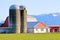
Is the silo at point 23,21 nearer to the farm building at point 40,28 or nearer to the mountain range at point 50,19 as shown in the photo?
the farm building at point 40,28

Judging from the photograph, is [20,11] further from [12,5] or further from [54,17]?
[54,17]

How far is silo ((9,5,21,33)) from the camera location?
5625 cm

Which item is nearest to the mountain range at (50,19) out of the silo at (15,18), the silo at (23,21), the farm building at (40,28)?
the farm building at (40,28)

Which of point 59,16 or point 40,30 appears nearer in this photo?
point 40,30

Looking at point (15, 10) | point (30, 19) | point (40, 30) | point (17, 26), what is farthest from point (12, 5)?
point (30, 19)

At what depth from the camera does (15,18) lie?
56.5 metres

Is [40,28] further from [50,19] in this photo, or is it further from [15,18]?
[50,19]

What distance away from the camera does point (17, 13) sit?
2249 inches

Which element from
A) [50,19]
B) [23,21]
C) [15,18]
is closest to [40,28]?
[23,21]

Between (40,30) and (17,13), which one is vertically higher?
(17,13)

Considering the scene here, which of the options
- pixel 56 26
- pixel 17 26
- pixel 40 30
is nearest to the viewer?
pixel 17 26

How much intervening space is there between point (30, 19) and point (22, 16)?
16968 millimetres

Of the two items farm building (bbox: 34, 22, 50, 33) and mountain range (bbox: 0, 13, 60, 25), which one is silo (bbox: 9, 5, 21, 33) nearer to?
farm building (bbox: 34, 22, 50, 33)

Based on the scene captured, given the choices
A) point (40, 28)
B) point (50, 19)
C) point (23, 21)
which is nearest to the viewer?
point (23, 21)
